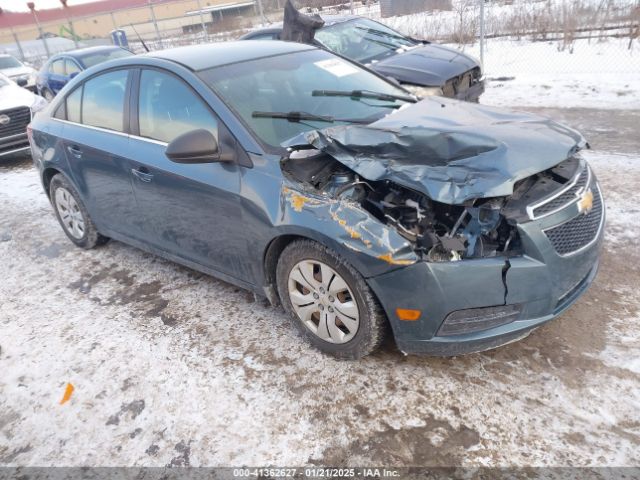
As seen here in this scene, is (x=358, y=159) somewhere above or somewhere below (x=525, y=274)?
above

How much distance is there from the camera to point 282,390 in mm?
2785

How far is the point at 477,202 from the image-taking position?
2646mm

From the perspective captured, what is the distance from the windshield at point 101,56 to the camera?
1056cm

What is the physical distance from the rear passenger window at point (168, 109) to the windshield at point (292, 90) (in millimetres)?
168

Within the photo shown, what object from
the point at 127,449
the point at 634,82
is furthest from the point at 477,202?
the point at 634,82

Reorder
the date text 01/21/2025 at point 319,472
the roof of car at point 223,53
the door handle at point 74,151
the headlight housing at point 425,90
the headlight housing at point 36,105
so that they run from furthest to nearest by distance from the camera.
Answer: the headlight housing at point 36,105 → the headlight housing at point 425,90 → the door handle at point 74,151 → the roof of car at point 223,53 → the date text 01/21/2025 at point 319,472

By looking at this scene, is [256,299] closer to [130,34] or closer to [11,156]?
[11,156]

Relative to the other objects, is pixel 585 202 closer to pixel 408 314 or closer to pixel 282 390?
pixel 408 314

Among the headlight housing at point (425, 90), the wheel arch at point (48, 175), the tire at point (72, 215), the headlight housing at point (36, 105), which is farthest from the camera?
the headlight housing at point (36, 105)

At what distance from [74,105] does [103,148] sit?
835 mm

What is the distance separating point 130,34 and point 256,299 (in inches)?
1301

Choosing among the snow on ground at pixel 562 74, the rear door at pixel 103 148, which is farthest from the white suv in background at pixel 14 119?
the snow on ground at pixel 562 74

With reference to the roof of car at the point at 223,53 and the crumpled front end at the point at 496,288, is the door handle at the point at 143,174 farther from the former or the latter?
the crumpled front end at the point at 496,288

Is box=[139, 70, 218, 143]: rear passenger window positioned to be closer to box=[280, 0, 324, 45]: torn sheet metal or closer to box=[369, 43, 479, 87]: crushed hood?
box=[369, 43, 479, 87]: crushed hood
